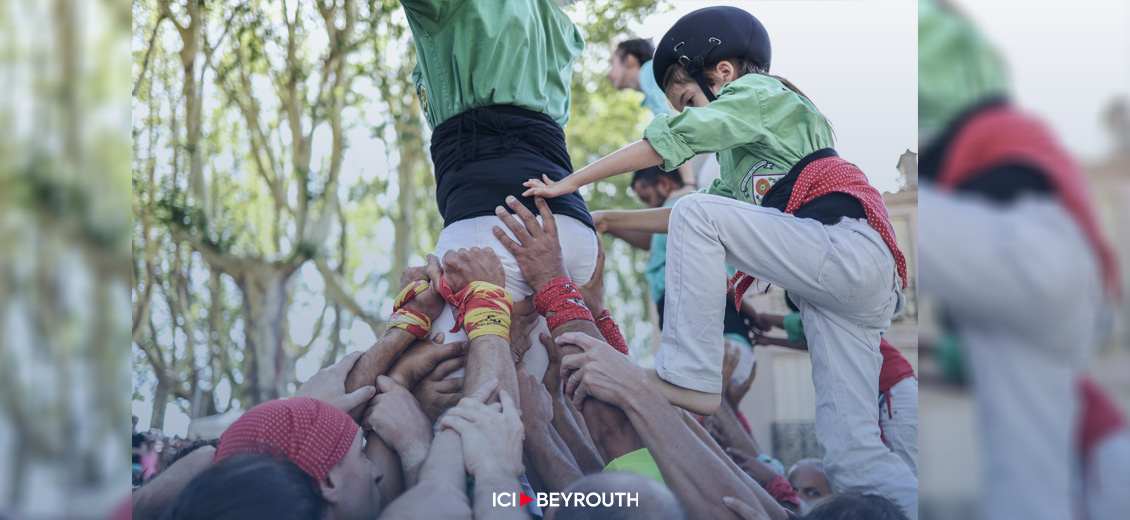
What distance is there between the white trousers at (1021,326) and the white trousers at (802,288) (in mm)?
641

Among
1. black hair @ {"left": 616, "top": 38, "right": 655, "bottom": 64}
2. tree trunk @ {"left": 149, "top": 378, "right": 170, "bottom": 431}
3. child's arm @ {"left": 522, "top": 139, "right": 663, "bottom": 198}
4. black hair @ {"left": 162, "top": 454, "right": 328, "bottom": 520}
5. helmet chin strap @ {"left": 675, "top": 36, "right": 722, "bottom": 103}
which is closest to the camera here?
black hair @ {"left": 162, "top": 454, "right": 328, "bottom": 520}

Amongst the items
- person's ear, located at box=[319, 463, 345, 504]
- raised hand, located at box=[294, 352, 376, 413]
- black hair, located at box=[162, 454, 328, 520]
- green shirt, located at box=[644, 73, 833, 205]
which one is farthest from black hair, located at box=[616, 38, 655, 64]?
black hair, located at box=[162, 454, 328, 520]

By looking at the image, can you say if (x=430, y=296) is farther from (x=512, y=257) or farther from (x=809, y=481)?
(x=809, y=481)

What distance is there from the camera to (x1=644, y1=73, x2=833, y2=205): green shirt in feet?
6.71

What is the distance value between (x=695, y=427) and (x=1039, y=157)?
1385 millimetres

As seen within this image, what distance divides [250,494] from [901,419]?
1.96 meters

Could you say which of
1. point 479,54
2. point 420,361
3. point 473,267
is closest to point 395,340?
point 420,361

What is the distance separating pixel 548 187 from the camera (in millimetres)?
2303

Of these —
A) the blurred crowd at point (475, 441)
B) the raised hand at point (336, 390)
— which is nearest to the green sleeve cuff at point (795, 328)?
the blurred crowd at point (475, 441)

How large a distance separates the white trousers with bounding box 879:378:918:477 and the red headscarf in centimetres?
167

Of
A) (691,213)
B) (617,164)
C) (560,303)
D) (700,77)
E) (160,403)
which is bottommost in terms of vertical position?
(160,403)

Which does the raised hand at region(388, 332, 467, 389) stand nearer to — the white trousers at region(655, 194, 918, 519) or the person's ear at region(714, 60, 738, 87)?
the white trousers at region(655, 194, 918, 519)

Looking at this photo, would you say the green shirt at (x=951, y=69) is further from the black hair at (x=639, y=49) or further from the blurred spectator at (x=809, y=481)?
the black hair at (x=639, y=49)

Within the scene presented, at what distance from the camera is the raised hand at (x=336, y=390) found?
2156 millimetres
